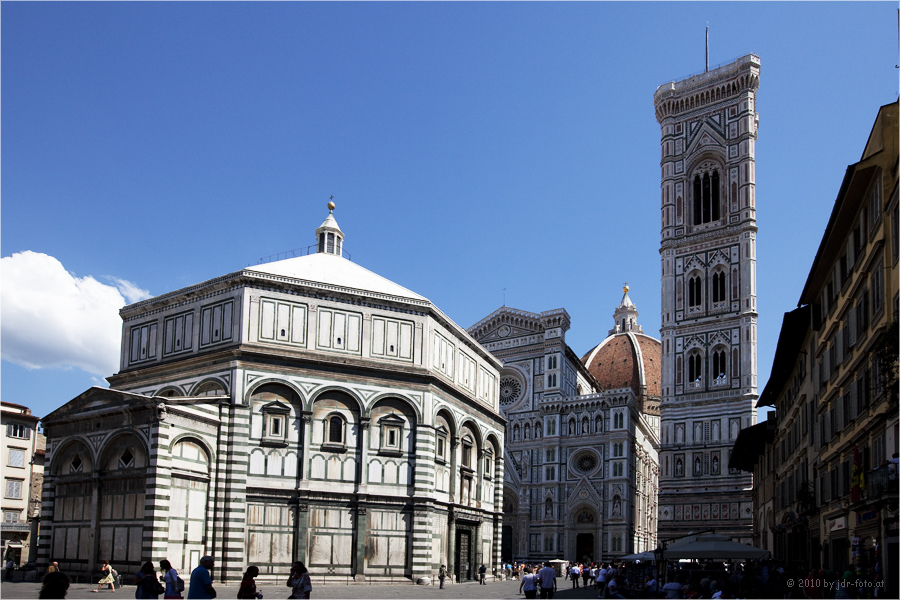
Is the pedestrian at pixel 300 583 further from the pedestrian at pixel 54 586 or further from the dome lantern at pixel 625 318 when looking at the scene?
the dome lantern at pixel 625 318

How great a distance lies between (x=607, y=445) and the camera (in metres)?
74.8

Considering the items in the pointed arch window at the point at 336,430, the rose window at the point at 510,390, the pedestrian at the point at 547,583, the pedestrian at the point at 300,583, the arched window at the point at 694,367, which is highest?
the arched window at the point at 694,367

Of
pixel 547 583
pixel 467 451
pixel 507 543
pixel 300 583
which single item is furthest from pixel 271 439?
pixel 507 543

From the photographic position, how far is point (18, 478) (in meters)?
51.6

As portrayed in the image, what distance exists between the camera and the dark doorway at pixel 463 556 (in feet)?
125

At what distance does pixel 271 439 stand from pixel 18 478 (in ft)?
87.9

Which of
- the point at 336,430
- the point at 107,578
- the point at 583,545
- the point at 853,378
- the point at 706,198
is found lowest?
the point at 583,545

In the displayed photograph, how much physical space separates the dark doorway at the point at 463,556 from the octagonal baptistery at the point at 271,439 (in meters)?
0.17

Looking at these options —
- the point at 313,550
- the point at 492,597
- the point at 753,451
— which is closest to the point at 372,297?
the point at 313,550

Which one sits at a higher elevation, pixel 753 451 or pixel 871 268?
pixel 871 268

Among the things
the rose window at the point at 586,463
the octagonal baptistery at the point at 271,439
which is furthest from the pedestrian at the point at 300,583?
the rose window at the point at 586,463

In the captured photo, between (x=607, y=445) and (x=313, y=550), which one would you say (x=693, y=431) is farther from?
(x=313, y=550)

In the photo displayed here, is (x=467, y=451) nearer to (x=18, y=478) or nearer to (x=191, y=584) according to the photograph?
(x=191, y=584)

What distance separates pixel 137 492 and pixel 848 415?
22.1 m
